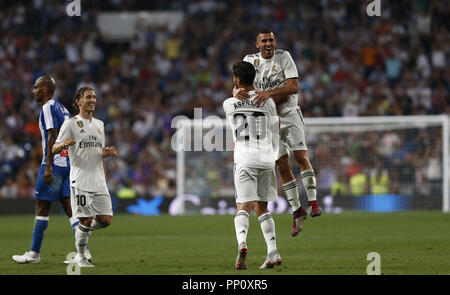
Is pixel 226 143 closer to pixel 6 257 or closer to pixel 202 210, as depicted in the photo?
pixel 202 210

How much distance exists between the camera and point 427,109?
27.1 m

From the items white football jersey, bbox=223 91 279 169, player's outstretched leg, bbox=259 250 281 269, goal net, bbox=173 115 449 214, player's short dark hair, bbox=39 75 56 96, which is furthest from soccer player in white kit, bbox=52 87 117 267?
goal net, bbox=173 115 449 214

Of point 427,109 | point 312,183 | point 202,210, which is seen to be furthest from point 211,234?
point 427,109

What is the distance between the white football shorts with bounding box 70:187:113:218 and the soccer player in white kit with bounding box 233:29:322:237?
2489mm

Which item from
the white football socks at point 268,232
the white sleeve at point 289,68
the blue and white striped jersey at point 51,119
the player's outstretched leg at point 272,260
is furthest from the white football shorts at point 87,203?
the white sleeve at point 289,68

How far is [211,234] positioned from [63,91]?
13.8 metres

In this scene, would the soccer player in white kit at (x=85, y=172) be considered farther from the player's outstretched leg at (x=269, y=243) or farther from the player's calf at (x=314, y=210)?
the player's calf at (x=314, y=210)

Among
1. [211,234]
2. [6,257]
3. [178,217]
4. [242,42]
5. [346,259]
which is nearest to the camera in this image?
[346,259]

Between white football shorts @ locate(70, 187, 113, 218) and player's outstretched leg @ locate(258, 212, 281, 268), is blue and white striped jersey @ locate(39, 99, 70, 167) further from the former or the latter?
player's outstretched leg @ locate(258, 212, 281, 268)

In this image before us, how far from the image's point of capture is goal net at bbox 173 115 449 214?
24.1 meters

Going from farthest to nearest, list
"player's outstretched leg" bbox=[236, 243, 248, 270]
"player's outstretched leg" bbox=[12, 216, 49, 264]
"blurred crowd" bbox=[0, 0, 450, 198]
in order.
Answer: "blurred crowd" bbox=[0, 0, 450, 198]
"player's outstretched leg" bbox=[12, 216, 49, 264]
"player's outstretched leg" bbox=[236, 243, 248, 270]

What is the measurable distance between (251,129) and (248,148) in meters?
0.22

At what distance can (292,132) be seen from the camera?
11.8m

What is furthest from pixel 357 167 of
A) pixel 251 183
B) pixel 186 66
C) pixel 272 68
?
pixel 251 183
